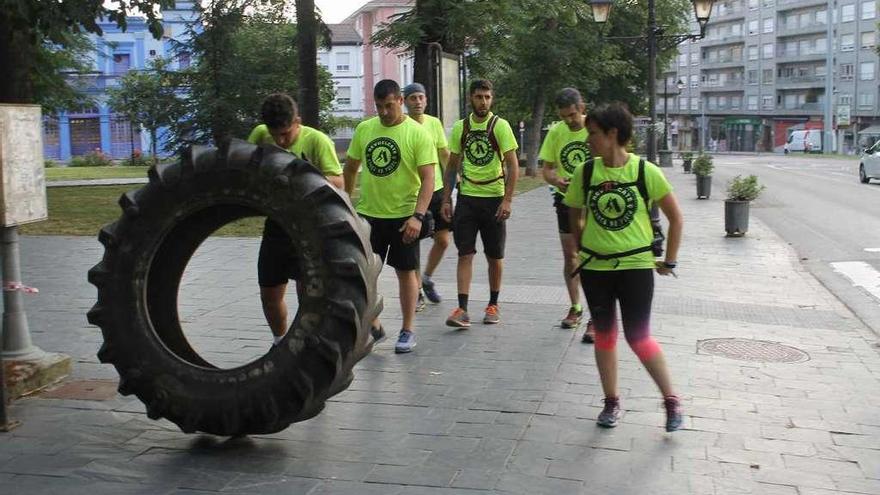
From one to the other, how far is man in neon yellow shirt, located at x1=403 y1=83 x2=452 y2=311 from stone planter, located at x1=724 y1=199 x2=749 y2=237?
749 centimetres

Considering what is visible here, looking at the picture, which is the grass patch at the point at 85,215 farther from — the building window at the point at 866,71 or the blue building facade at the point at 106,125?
the building window at the point at 866,71

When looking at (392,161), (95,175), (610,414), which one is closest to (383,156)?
(392,161)

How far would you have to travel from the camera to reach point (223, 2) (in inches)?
1017

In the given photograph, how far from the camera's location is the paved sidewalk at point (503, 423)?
4219mm

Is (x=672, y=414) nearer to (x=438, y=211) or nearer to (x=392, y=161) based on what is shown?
(x=392, y=161)

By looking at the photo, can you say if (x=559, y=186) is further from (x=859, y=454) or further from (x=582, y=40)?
(x=582, y=40)

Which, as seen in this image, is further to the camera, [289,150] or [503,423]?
[289,150]

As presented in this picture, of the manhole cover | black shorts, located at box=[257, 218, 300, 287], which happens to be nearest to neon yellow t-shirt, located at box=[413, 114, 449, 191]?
black shorts, located at box=[257, 218, 300, 287]

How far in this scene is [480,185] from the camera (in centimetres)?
746

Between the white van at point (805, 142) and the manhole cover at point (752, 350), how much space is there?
90.5m

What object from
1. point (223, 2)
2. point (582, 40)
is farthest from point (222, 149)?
point (582, 40)

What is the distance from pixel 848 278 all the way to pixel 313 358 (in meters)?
8.39

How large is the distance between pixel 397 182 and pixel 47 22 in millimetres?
4449

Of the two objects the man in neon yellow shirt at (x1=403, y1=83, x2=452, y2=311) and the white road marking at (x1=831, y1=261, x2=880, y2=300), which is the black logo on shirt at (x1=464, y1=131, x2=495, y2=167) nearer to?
the man in neon yellow shirt at (x1=403, y1=83, x2=452, y2=311)
